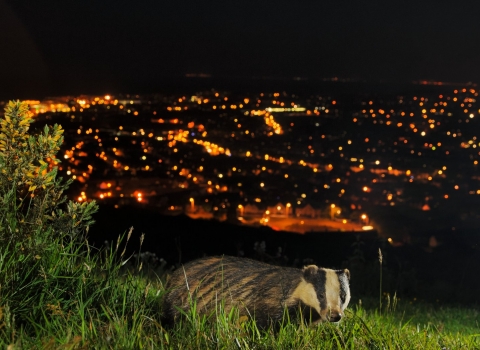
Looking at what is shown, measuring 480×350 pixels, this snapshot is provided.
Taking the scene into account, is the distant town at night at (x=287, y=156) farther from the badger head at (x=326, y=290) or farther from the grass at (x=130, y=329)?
the badger head at (x=326, y=290)

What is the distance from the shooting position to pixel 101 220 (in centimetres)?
1691

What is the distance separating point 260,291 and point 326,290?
1.57 feet

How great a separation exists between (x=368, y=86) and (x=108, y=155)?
38200 millimetres

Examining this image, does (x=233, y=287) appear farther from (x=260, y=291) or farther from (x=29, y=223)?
(x=29, y=223)

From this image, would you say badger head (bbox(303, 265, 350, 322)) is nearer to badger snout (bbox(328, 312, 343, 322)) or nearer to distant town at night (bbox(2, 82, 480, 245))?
badger snout (bbox(328, 312, 343, 322))

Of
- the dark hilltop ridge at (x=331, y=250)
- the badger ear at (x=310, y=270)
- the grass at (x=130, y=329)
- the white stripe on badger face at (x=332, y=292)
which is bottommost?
the dark hilltop ridge at (x=331, y=250)

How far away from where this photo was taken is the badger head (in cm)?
372

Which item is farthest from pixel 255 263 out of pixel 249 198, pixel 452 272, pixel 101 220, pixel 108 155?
pixel 108 155

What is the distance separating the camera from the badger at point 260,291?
378 cm

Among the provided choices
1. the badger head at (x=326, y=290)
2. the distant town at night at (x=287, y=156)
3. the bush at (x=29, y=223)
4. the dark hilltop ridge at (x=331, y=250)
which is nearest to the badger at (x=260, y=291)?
the badger head at (x=326, y=290)

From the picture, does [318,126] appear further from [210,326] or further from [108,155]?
→ [210,326]

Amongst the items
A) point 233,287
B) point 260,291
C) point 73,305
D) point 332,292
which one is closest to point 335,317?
point 332,292

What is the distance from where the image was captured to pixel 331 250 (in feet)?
47.0

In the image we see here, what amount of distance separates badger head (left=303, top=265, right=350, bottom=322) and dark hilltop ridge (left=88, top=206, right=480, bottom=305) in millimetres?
4773
